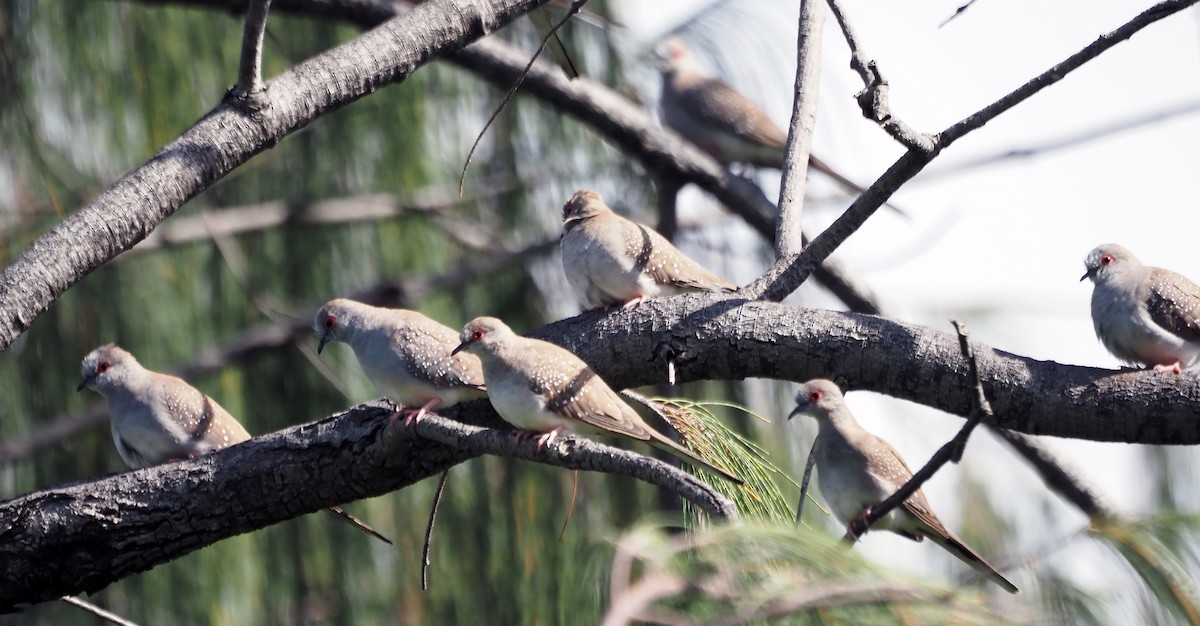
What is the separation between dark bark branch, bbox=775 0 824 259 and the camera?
10.5 feet

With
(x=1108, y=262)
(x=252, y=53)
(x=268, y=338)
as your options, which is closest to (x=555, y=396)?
(x=252, y=53)

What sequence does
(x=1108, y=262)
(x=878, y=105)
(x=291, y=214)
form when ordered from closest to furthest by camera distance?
(x=878, y=105) → (x=1108, y=262) → (x=291, y=214)

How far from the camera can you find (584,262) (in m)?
3.90

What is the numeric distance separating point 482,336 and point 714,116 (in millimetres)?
3724

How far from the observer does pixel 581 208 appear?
431 centimetres

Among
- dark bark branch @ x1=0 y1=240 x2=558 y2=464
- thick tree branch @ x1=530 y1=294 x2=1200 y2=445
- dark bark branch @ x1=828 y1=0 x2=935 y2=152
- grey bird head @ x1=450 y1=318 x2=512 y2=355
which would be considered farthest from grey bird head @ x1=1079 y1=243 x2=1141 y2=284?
dark bark branch @ x1=0 y1=240 x2=558 y2=464

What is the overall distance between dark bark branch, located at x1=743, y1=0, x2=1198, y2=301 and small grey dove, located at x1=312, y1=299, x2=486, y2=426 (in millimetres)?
797

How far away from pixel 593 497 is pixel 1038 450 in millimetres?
1697

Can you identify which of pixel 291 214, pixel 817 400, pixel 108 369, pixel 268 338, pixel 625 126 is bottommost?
pixel 817 400

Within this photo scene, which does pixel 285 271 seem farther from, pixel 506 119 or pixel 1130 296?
pixel 1130 296

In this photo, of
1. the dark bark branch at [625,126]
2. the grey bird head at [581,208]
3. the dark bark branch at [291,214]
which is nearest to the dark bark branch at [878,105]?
the grey bird head at [581,208]

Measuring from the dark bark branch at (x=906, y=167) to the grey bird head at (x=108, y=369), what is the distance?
2.13 meters

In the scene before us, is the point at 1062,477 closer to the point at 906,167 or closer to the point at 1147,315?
the point at 1147,315

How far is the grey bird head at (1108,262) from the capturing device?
147 inches
